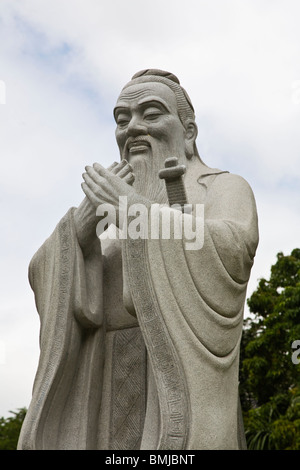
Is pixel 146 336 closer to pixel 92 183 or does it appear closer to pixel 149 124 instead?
pixel 92 183

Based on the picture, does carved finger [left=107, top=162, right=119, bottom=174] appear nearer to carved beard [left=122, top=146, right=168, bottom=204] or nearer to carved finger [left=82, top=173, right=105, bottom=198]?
carved finger [left=82, top=173, right=105, bottom=198]

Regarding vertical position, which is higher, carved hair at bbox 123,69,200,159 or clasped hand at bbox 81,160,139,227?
carved hair at bbox 123,69,200,159

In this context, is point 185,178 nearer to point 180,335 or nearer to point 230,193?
point 230,193

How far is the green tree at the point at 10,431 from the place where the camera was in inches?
844

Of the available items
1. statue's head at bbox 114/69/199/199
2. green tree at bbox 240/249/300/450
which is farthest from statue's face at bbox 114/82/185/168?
green tree at bbox 240/249/300/450

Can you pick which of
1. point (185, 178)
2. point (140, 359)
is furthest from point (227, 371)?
point (185, 178)

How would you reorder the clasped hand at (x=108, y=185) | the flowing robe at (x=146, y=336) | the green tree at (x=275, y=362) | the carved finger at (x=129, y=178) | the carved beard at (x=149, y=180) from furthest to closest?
the green tree at (x=275, y=362)
the carved beard at (x=149, y=180)
the carved finger at (x=129, y=178)
the clasped hand at (x=108, y=185)
the flowing robe at (x=146, y=336)

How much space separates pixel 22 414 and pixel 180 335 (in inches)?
832

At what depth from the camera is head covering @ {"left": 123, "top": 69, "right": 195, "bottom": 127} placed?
603cm

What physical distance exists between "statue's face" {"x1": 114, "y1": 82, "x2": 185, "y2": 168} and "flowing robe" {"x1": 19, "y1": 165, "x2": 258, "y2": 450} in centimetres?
49

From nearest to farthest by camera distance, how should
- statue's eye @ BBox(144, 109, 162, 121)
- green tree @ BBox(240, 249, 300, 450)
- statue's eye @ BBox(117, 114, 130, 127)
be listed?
statue's eye @ BBox(144, 109, 162, 121), statue's eye @ BBox(117, 114, 130, 127), green tree @ BBox(240, 249, 300, 450)

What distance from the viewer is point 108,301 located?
5.42 metres

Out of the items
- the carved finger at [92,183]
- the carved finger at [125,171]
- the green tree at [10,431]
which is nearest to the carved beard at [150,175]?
the carved finger at [125,171]

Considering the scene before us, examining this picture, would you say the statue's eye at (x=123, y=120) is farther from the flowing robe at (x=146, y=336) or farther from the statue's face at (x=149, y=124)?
the flowing robe at (x=146, y=336)
